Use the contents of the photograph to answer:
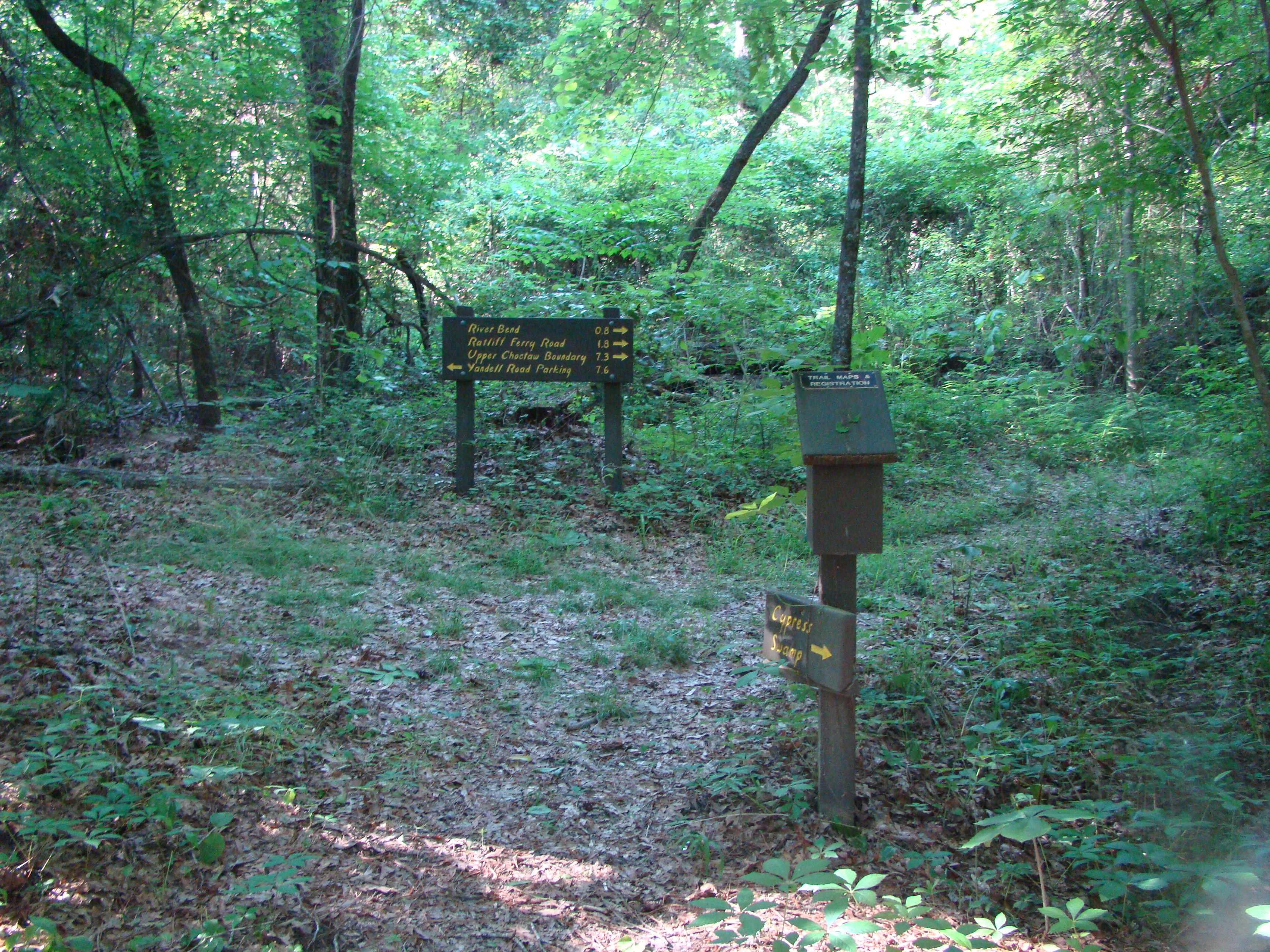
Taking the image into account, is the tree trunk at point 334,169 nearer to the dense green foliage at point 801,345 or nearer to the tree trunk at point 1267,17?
the dense green foliage at point 801,345

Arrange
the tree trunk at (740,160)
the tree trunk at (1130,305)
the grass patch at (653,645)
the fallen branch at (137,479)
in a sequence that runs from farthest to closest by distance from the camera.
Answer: the tree trunk at (740,160)
the tree trunk at (1130,305)
the fallen branch at (137,479)
the grass patch at (653,645)

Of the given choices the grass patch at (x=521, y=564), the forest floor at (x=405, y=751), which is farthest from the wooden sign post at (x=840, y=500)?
the grass patch at (x=521, y=564)

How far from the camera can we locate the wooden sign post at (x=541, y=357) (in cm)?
851

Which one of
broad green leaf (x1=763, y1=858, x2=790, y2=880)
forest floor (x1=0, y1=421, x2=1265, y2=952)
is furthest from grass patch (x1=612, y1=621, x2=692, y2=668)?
broad green leaf (x1=763, y1=858, x2=790, y2=880)

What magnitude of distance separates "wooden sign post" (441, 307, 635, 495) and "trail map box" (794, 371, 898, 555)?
5226mm

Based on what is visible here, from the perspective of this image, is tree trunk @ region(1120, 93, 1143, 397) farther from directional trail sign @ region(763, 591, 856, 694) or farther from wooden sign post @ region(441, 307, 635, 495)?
directional trail sign @ region(763, 591, 856, 694)

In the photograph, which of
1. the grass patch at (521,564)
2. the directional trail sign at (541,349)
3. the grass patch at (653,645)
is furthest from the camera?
the directional trail sign at (541,349)

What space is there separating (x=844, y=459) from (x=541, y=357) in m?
5.64

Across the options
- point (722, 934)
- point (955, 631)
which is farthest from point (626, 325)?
point (722, 934)

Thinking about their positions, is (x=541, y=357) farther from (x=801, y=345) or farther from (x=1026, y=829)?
(x=1026, y=829)

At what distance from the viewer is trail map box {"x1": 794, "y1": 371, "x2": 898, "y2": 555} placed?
10.9 feet

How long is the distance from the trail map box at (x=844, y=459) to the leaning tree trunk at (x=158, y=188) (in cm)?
796

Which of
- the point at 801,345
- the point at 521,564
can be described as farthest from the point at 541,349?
the point at 801,345

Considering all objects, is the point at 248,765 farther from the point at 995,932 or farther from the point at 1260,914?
the point at 1260,914
